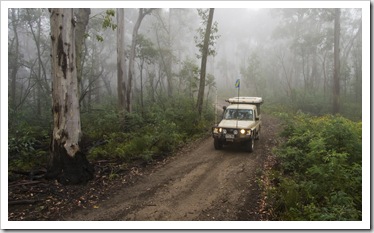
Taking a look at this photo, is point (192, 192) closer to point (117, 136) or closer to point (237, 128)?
point (237, 128)

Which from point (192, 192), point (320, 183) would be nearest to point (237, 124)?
point (320, 183)

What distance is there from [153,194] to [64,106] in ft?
9.00

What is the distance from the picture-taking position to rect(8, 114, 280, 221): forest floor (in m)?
4.92

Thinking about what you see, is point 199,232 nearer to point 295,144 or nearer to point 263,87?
point 295,144

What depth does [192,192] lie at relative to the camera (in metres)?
5.86

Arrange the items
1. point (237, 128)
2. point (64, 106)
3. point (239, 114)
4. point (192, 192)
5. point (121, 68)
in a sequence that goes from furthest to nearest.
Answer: point (121, 68) < point (239, 114) < point (237, 128) < point (192, 192) < point (64, 106)

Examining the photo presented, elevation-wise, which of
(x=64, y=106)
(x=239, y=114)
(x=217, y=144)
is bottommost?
(x=217, y=144)

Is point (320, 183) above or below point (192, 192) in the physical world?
above

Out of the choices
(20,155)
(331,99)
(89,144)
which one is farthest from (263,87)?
(20,155)

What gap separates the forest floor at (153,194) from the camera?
4918 millimetres

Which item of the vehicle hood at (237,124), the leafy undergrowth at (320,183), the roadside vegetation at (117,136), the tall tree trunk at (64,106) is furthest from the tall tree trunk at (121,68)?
the leafy undergrowth at (320,183)

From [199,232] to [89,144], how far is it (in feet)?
20.0

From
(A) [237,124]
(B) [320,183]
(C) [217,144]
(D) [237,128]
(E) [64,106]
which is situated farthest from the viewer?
(C) [217,144]

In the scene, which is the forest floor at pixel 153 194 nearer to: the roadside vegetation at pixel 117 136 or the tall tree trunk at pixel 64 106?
the tall tree trunk at pixel 64 106
